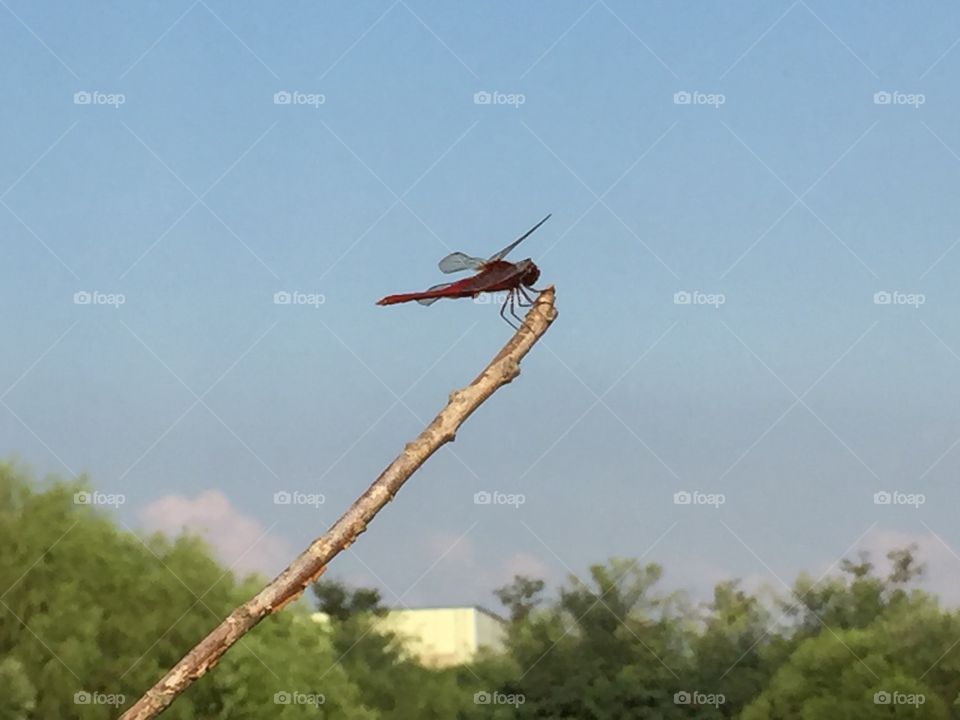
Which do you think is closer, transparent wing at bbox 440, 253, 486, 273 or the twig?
the twig

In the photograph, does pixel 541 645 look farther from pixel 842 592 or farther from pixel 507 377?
pixel 507 377

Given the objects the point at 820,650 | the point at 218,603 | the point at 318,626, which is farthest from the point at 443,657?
the point at 820,650

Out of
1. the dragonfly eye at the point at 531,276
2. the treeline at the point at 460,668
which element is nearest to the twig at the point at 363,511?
the dragonfly eye at the point at 531,276

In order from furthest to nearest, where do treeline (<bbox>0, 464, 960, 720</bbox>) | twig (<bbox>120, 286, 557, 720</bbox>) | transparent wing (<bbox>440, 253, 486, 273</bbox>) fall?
treeline (<bbox>0, 464, 960, 720</bbox>)
transparent wing (<bbox>440, 253, 486, 273</bbox>)
twig (<bbox>120, 286, 557, 720</bbox>)

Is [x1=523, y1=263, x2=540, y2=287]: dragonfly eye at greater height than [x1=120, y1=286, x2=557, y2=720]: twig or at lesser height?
greater

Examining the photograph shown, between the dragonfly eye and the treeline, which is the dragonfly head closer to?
the dragonfly eye

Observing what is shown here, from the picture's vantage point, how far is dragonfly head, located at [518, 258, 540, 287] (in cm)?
275

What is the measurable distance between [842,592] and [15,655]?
570cm

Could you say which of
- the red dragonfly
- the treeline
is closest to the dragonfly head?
the red dragonfly

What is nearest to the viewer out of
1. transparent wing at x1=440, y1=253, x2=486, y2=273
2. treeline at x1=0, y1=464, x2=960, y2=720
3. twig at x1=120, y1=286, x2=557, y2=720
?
twig at x1=120, y1=286, x2=557, y2=720

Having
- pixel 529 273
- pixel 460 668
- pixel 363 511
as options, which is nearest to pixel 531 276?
pixel 529 273

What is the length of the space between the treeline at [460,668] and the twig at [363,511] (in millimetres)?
5897

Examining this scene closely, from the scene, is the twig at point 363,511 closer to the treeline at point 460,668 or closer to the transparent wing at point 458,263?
the transparent wing at point 458,263

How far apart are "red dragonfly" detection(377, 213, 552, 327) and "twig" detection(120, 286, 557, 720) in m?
0.11
